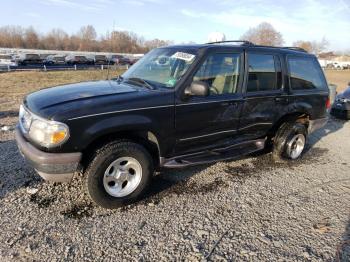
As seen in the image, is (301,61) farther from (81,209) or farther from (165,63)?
(81,209)

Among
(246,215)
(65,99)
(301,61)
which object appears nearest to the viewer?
(65,99)

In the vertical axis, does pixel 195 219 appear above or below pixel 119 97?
below

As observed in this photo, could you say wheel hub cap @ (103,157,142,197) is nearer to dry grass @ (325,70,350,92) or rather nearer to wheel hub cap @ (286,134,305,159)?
Result: wheel hub cap @ (286,134,305,159)

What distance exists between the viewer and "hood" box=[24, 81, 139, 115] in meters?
3.31

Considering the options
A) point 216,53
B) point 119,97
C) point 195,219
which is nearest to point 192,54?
point 216,53

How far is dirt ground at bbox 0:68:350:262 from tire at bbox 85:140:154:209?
0.16 metres

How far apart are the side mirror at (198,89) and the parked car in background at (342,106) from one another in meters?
7.28

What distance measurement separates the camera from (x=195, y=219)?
11.5ft

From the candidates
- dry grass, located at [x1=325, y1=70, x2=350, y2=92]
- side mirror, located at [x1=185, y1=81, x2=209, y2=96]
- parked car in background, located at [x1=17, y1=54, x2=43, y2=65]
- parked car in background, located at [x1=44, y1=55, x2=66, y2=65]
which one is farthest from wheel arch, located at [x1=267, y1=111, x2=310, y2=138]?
parked car in background, located at [x1=44, y1=55, x2=66, y2=65]

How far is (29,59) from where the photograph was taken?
120 ft

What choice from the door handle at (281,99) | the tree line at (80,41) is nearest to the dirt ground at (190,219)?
the door handle at (281,99)

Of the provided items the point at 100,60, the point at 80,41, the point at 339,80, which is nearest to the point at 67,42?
the point at 80,41

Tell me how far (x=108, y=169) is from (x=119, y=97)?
0.84m

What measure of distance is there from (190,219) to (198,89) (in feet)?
5.05
